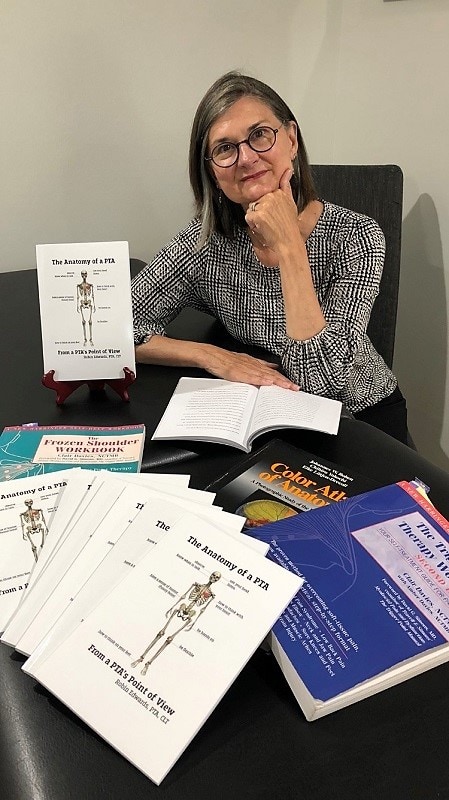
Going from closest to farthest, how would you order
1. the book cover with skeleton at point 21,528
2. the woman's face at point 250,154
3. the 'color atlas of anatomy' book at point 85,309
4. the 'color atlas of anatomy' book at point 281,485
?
the book cover with skeleton at point 21,528 < the 'color atlas of anatomy' book at point 281,485 < the 'color atlas of anatomy' book at point 85,309 < the woman's face at point 250,154

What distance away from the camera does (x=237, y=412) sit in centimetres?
115

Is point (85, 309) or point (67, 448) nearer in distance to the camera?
point (67, 448)

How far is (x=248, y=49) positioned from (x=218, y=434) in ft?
5.48

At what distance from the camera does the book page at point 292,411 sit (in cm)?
108

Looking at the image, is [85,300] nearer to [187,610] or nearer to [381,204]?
[187,610]

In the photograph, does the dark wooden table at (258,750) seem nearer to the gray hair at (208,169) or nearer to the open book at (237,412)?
the open book at (237,412)

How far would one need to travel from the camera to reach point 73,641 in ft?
2.26

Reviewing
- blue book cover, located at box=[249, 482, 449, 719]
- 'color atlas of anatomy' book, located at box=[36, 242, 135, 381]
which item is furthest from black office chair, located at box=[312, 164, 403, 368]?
blue book cover, located at box=[249, 482, 449, 719]

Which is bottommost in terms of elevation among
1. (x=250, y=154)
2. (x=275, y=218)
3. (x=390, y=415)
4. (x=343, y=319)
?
(x=390, y=415)

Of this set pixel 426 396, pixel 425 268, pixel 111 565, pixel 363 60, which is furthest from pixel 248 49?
pixel 111 565

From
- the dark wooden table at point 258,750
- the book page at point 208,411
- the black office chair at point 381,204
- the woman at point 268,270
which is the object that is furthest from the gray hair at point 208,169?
the dark wooden table at point 258,750

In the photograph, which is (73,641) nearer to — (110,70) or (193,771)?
(193,771)

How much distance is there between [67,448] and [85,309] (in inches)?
11.1

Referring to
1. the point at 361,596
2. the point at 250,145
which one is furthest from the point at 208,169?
the point at 361,596
